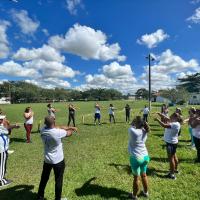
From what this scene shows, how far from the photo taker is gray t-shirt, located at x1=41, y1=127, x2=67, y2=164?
5.62m

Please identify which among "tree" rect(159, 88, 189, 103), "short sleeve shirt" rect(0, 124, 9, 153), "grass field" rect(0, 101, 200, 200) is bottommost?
"grass field" rect(0, 101, 200, 200)

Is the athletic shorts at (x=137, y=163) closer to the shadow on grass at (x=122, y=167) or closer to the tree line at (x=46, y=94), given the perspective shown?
the shadow on grass at (x=122, y=167)

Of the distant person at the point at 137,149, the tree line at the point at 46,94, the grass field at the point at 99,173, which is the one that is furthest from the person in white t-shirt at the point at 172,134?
the tree line at the point at 46,94

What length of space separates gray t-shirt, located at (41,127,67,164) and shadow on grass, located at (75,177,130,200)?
1517 mm

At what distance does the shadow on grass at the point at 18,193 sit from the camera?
6504 millimetres

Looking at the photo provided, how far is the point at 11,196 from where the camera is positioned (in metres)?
6.57

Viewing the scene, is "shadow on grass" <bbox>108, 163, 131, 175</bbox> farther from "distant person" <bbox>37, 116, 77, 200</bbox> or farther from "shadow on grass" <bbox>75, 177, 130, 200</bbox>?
"distant person" <bbox>37, 116, 77, 200</bbox>

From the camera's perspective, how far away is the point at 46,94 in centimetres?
14575

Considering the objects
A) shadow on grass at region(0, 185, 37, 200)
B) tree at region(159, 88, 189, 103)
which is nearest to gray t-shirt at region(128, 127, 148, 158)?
shadow on grass at region(0, 185, 37, 200)

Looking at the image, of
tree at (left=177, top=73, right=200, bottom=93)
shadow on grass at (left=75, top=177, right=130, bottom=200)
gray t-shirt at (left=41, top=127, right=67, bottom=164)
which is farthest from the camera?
tree at (left=177, top=73, right=200, bottom=93)

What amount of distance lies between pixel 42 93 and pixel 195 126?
142832 mm

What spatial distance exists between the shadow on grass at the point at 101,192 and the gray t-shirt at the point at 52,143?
1517 mm

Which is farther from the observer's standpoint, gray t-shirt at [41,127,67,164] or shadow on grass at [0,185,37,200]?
shadow on grass at [0,185,37,200]

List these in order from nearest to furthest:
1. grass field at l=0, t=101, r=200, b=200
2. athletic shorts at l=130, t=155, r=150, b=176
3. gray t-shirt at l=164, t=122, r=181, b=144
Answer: athletic shorts at l=130, t=155, r=150, b=176
grass field at l=0, t=101, r=200, b=200
gray t-shirt at l=164, t=122, r=181, b=144
